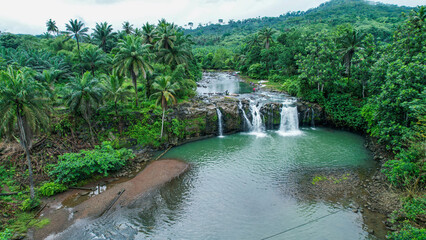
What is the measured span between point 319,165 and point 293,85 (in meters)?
22.9

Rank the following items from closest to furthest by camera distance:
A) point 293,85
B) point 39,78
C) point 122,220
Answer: point 122,220 < point 39,78 < point 293,85

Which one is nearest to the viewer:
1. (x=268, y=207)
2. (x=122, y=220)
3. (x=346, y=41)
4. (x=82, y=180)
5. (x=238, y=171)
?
(x=122, y=220)

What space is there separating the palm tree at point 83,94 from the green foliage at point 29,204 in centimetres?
982

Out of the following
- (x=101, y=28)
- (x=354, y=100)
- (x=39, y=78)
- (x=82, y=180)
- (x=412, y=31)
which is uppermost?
(x=101, y=28)

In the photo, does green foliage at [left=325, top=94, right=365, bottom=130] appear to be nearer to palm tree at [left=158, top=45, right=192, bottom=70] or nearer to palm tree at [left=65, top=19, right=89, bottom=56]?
palm tree at [left=158, top=45, right=192, bottom=70]

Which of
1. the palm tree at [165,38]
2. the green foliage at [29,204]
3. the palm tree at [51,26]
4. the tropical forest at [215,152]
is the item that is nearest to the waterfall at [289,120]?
the tropical forest at [215,152]

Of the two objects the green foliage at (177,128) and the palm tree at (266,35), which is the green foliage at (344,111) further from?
the palm tree at (266,35)

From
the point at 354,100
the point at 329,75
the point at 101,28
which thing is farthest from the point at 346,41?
the point at 101,28

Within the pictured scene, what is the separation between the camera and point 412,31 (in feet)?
80.6

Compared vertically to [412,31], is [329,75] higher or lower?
lower

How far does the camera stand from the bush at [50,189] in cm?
1855

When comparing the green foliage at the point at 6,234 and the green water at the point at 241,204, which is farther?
the green water at the point at 241,204

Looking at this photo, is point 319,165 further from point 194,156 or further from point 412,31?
point 412,31

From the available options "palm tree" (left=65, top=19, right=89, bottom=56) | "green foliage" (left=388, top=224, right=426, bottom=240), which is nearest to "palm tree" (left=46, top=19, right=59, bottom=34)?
"palm tree" (left=65, top=19, right=89, bottom=56)
